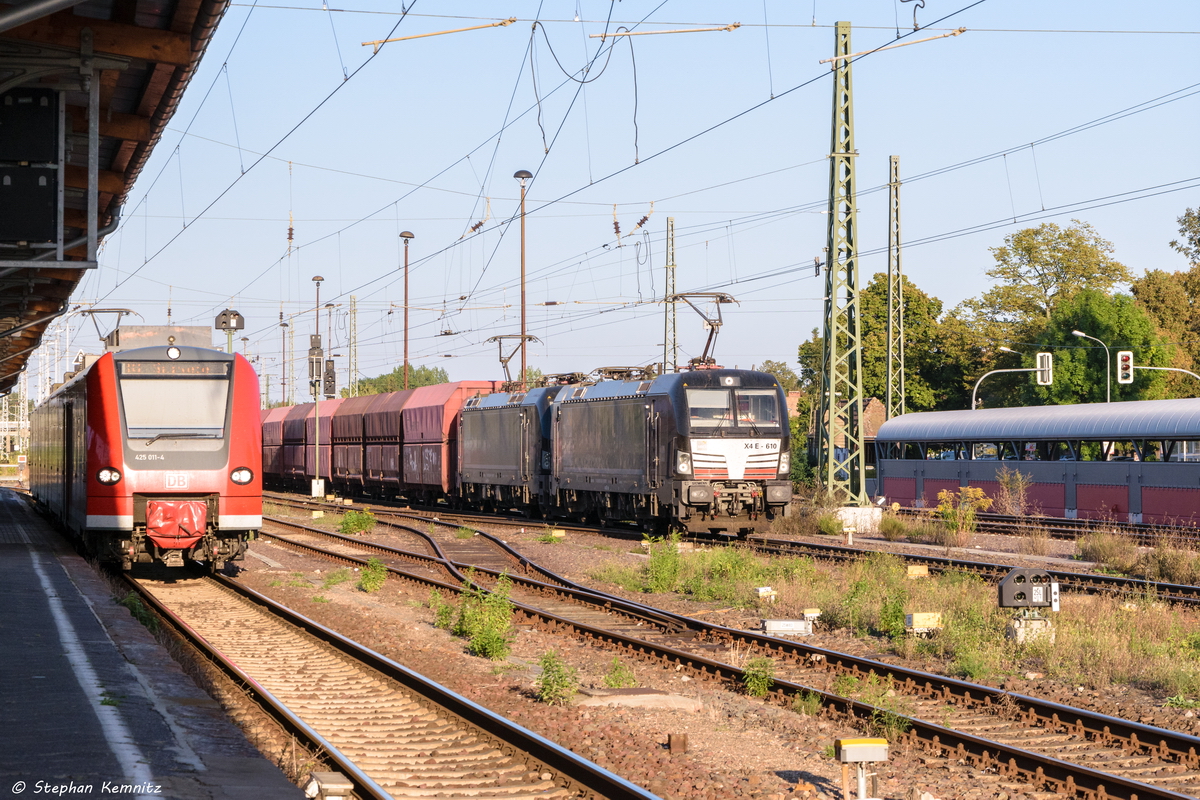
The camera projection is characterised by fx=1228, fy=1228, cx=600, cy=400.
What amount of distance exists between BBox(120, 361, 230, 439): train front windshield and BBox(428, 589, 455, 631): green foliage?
376 cm

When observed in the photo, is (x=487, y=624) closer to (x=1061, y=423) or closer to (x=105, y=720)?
(x=105, y=720)

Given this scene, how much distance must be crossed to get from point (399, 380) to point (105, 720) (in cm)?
15804

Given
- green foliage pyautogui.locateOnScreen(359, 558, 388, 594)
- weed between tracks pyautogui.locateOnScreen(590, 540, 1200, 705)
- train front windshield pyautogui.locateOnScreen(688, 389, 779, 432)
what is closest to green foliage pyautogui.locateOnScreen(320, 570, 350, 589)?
green foliage pyautogui.locateOnScreen(359, 558, 388, 594)

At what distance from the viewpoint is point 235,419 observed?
17062 millimetres

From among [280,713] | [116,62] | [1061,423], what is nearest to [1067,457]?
[1061,423]

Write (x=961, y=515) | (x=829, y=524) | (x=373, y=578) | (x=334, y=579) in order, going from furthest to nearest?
(x=829, y=524) < (x=961, y=515) < (x=334, y=579) < (x=373, y=578)

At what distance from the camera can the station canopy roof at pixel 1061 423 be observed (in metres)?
27.5

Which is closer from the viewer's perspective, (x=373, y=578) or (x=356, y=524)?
(x=373, y=578)

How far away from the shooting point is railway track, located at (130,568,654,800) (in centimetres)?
748

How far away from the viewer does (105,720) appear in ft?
26.8

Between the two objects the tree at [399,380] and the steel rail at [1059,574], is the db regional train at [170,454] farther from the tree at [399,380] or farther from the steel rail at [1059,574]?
the tree at [399,380]

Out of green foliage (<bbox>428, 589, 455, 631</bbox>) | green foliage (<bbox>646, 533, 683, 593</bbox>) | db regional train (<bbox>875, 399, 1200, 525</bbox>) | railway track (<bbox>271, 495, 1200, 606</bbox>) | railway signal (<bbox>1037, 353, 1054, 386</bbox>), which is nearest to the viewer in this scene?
green foliage (<bbox>428, 589, 455, 631</bbox>)
